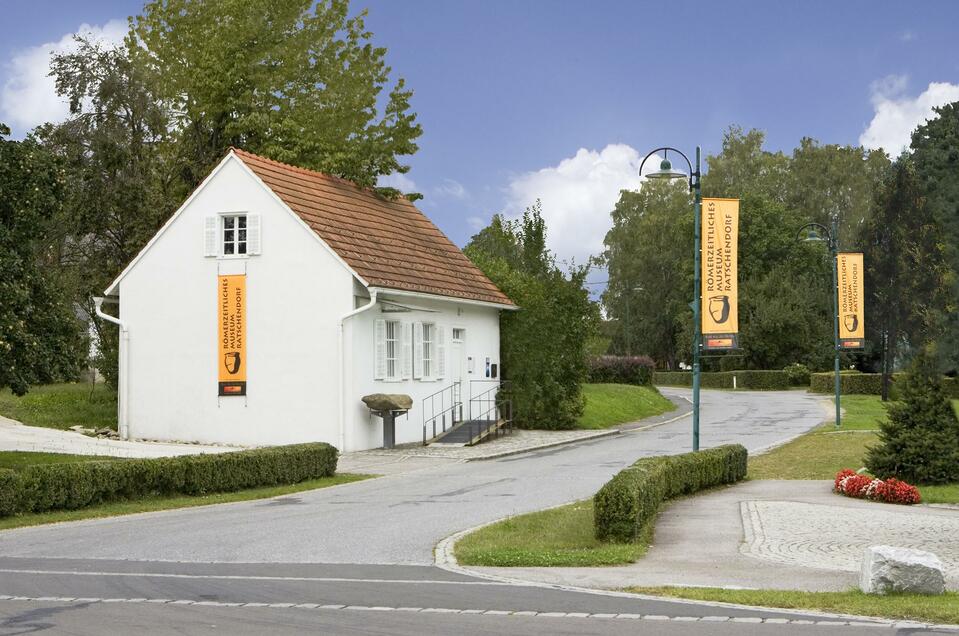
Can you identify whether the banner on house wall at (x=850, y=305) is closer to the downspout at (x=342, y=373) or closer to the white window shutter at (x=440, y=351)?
the white window shutter at (x=440, y=351)

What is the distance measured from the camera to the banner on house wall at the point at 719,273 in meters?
25.2

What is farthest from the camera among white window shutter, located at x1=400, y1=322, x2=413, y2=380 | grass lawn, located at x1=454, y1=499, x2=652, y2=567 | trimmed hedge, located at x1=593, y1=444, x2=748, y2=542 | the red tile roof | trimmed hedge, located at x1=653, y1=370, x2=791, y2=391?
trimmed hedge, located at x1=653, y1=370, x2=791, y2=391

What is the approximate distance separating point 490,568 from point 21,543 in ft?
22.6

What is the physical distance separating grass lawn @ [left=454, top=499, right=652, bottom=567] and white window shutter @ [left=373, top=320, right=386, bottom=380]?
1445 cm

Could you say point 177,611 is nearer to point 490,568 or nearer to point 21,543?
point 490,568

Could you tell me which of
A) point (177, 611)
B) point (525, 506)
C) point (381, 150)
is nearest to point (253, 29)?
point (381, 150)

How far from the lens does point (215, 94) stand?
48219 millimetres

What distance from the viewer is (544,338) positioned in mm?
39719

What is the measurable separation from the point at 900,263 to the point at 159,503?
161 feet

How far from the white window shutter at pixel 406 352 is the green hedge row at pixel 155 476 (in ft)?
26.5

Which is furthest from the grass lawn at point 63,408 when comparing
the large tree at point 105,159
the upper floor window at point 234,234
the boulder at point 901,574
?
the boulder at point 901,574

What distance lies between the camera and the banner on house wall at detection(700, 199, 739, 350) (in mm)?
25250

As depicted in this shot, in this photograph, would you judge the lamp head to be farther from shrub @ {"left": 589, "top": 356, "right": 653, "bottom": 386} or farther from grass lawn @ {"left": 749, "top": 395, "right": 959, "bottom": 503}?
shrub @ {"left": 589, "top": 356, "right": 653, "bottom": 386}

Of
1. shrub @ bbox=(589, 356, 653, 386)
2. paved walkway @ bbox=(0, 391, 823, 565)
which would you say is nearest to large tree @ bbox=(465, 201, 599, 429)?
paved walkway @ bbox=(0, 391, 823, 565)
